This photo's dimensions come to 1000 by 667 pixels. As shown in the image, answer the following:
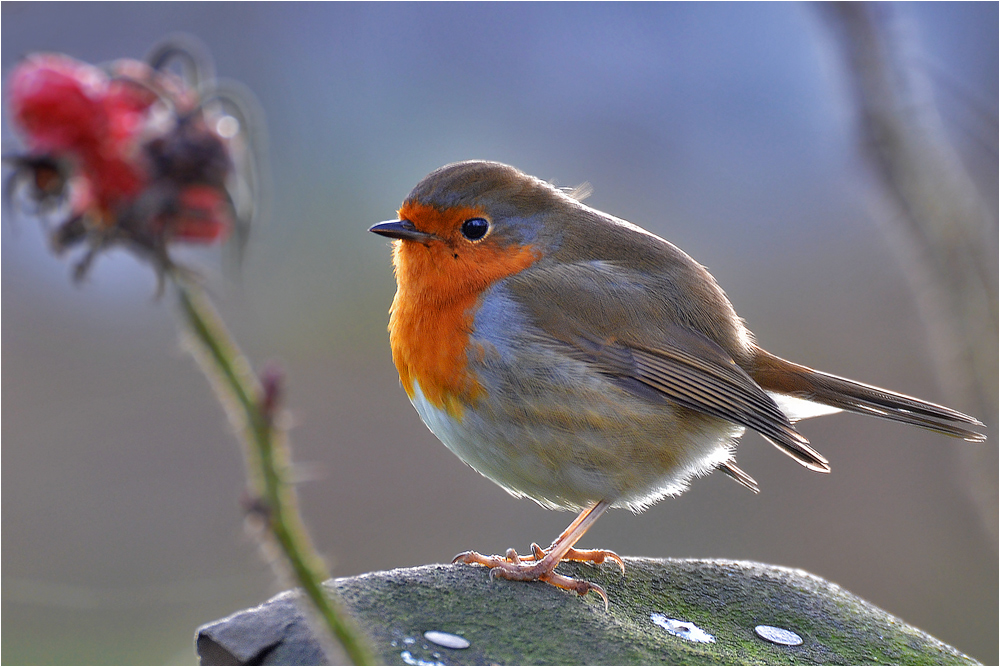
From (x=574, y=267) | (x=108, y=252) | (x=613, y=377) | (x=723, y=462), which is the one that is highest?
(x=574, y=267)

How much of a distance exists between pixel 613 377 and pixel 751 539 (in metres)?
3.16

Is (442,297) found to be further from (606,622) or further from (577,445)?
(606,622)

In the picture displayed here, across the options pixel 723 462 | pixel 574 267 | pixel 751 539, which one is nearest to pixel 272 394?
pixel 574 267

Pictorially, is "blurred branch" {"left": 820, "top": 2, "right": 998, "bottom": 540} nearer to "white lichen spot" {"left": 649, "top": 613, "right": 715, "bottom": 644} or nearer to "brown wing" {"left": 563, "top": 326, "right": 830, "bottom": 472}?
"brown wing" {"left": 563, "top": 326, "right": 830, "bottom": 472}

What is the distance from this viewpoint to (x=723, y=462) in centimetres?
255

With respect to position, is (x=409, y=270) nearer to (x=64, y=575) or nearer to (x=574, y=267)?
(x=574, y=267)

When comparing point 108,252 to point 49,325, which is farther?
point 49,325

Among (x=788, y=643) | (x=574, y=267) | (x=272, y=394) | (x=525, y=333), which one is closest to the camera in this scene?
(x=272, y=394)

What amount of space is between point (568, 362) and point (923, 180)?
1.02m

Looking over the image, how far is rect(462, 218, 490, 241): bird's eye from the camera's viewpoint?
235 cm

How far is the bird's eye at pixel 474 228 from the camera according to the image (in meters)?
2.35

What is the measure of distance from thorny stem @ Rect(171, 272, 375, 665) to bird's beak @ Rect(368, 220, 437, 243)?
1.61 metres

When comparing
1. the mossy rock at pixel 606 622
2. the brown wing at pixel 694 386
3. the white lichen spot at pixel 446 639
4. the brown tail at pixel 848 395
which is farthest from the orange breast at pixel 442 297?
the brown tail at pixel 848 395

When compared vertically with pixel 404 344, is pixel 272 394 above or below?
below
